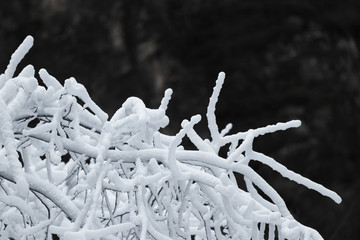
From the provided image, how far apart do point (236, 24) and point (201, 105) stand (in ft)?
5.49

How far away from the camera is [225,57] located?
13812mm

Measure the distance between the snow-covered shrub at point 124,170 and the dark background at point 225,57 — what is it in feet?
34.3

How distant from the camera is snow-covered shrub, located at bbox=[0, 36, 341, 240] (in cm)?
174

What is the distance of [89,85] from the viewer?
1327cm

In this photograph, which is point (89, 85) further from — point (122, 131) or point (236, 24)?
point (122, 131)

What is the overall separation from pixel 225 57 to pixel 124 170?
1200 centimetres

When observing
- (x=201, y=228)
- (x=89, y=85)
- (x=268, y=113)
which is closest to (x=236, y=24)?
(x=268, y=113)

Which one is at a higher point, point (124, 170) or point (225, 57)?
point (225, 57)

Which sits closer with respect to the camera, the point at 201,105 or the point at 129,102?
the point at 129,102

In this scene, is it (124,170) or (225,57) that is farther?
(225,57)

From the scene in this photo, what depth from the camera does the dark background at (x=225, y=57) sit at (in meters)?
13.0

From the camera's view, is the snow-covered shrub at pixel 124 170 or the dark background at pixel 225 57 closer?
the snow-covered shrub at pixel 124 170

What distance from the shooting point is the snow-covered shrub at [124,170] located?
1.74 meters

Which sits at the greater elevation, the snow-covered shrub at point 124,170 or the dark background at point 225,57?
the dark background at point 225,57
